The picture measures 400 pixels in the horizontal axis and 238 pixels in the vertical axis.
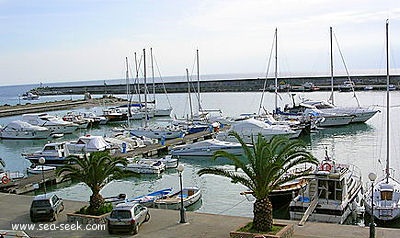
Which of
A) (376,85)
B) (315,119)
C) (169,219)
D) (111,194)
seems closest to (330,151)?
(315,119)

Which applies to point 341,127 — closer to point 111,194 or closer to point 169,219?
point 111,194

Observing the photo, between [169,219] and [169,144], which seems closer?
[169,219]

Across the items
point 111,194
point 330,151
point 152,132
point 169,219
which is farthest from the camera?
point 152,132

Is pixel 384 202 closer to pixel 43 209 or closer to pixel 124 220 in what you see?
pixel 124 220

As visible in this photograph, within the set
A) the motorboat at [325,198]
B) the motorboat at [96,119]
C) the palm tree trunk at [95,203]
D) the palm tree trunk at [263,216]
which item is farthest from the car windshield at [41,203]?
the motorboat at [96,119]

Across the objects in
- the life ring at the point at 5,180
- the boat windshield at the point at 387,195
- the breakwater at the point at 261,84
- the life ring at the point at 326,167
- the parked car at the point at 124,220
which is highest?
the breakwater at the point at 261,84

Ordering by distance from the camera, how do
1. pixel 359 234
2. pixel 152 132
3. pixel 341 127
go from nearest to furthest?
1. pixel 359 234
2. pixel 152 132
3. pixel 341 127

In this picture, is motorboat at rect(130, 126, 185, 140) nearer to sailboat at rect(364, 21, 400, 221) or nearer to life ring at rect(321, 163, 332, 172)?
life ring at rect(321, 163, 332, 172)

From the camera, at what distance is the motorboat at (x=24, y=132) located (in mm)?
61906

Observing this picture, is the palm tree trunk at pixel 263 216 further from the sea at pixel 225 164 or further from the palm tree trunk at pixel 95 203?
the sea at pixel 225 164

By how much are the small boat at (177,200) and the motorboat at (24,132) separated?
3899 cm

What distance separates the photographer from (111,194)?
3178 cm

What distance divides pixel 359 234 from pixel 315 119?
42219 mm

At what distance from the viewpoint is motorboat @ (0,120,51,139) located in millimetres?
61906
